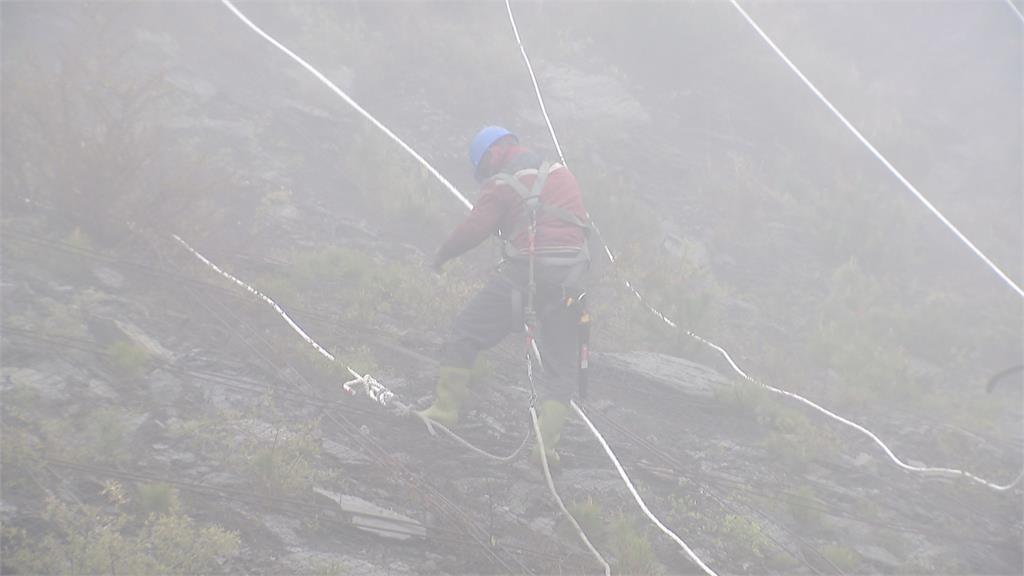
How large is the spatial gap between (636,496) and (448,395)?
1.53 m

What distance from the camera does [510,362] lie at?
757 cm

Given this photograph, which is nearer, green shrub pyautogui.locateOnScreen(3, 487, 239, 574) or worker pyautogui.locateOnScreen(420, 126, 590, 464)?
green shrub pyautogui.locateOnScreen(3, 487, 239, 574)

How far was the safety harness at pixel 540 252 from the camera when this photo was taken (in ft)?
20.7

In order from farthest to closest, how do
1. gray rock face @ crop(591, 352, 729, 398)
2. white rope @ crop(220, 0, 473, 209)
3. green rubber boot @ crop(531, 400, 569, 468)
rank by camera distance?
white rope @ crop(220, 0, 473, 209) < gray rock face @ crop(591, 352, 729, 398) < green rubber boot @ crop(531, 400, 569, 468)

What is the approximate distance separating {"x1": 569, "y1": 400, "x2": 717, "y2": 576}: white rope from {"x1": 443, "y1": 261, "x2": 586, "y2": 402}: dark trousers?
0.30m

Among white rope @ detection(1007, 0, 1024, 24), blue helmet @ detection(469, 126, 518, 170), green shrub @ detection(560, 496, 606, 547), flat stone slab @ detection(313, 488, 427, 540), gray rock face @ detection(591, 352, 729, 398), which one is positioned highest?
white rope @ detection(1007, 0, 1024, 24)

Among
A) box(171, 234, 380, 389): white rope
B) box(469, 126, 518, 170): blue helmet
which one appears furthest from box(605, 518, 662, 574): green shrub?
box(469, 126, 518, 170): blue helmet

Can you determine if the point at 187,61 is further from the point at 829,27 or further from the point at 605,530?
the point at 829,27

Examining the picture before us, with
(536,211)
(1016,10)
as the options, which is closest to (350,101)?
(536,211)

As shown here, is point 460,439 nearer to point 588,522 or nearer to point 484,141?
point 588,522

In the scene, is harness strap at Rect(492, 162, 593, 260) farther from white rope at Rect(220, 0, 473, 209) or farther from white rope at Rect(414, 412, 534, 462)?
white rope at Rect(220, 0, 473, 209)

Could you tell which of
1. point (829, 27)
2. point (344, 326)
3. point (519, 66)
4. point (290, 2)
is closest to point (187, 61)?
point (290, 2)

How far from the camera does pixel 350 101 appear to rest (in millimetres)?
9898

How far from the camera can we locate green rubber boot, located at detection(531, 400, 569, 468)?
20.6 feet
